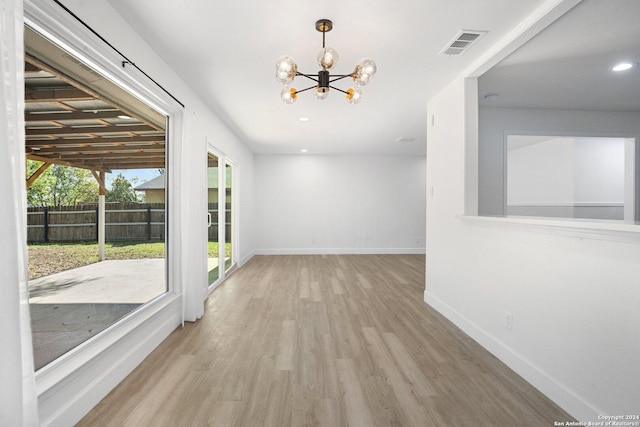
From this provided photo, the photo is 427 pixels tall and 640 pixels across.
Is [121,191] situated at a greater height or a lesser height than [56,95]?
lesser

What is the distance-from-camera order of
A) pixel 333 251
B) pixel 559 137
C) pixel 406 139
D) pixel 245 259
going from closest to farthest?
pixel 559 137
pixel 406 139
pixel 245 259
pixel 333 251

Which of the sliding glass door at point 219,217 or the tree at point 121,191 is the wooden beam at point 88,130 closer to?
the tree at point 121,191

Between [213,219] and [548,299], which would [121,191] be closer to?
[213,219]

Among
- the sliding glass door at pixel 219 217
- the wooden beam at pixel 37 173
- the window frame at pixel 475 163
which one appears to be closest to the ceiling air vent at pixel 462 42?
the window frame at pixel 475 163

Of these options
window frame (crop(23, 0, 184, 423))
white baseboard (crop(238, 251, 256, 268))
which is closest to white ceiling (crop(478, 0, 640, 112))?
window frame (crop(23, 0, 184, 423))

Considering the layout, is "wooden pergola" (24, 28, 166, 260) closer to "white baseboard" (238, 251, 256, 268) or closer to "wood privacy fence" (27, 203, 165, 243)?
"wood privacy fence" (27, 203, 165, 243)

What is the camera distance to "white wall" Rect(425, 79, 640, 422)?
1.58m

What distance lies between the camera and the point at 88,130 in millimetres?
2074

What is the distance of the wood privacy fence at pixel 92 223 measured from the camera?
1.66 m

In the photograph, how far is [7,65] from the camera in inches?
48.8

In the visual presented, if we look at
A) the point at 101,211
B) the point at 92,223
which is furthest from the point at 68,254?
the point at 101,211

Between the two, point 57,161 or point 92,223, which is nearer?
point 57,161

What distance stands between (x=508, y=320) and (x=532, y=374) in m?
0.41

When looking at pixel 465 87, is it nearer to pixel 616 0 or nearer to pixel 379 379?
pixel 616 0
